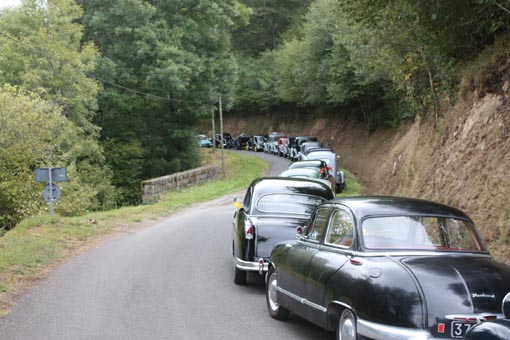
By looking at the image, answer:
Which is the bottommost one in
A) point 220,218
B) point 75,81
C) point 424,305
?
point 220,218

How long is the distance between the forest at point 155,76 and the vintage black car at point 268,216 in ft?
15.5

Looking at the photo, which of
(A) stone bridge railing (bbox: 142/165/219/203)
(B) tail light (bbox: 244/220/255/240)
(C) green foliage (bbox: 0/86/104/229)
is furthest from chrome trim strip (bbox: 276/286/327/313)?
(A) stone bridge railing (bbox: 142/165/219/203)

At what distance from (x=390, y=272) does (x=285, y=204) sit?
5500mm

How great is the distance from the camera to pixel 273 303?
8227 millimetres

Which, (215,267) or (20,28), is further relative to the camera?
(20,28)

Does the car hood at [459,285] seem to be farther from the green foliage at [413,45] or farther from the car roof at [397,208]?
the green foliage at [413,45]

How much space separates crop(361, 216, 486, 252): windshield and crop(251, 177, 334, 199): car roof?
4843 millimetres

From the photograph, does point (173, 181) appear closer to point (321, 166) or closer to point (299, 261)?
point (321, 166)

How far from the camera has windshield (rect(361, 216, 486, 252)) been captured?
6242 millimetres

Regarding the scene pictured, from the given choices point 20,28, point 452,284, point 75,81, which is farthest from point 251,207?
point 20,28

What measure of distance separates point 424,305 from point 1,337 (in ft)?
16.5

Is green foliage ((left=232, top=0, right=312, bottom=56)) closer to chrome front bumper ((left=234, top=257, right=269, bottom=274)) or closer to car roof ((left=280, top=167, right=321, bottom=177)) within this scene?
car roof ((left=280, top=167, right=321, bottom=177))

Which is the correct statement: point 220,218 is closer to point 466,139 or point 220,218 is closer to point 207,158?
point 466,139

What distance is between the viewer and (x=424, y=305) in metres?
5.23
